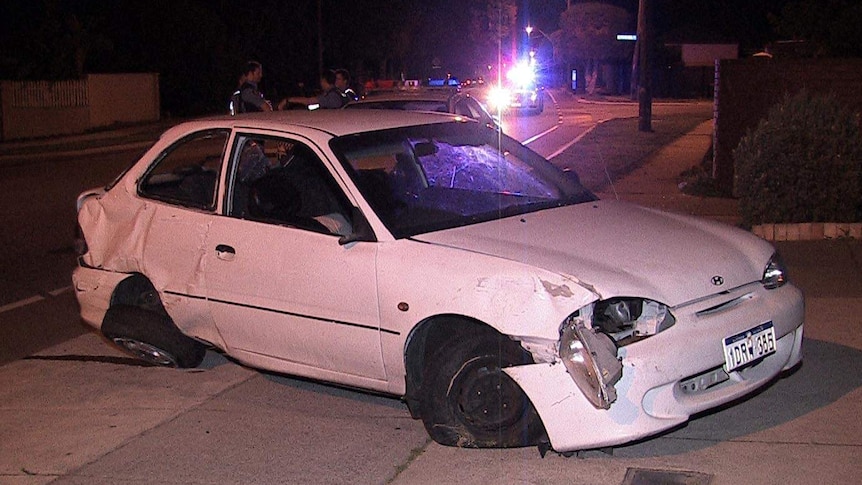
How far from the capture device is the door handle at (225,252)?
656 cm

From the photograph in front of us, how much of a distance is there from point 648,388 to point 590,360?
0.30 meters

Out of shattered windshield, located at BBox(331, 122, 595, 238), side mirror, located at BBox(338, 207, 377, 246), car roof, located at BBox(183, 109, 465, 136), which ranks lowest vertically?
side mirror, located at BBox(338, 207, 377, 246)

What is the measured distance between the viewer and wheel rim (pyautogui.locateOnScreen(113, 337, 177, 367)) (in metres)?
7.30

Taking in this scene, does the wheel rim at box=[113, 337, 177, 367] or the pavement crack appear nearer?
the pavement crack

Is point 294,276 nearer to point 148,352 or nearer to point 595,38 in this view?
point 148,352

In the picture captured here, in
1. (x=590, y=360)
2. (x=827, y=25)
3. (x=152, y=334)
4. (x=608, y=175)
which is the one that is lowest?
(x=608, y=175)

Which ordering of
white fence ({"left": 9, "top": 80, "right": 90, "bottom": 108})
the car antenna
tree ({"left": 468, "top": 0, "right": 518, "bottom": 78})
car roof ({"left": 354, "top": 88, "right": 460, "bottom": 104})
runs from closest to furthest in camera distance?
car roof ({"left": 354, "top": 88, "right": 460, "bottom": 104}), the car antenna, white fence ({"left": 9, "top": 80, "right": 90, "bottom": 108}), tree ({"left": 468, "top": 0, "right": 518, "bottom": 78})

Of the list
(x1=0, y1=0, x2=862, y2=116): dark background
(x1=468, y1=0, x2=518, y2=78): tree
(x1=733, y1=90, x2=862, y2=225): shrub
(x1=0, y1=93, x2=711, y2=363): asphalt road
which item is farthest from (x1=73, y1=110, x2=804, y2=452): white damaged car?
(x1=468, y1=0, x2=518, y2=78): tree

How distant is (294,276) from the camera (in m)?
6.22

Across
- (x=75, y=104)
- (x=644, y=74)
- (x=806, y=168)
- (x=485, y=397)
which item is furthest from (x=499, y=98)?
(x=485, y=397)

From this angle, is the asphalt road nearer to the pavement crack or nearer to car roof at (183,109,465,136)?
car roof at (183,109,465,136)

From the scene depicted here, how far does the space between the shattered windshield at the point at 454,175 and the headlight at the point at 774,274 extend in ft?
4.16

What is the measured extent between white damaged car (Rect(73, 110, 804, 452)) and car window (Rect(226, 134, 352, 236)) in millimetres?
14

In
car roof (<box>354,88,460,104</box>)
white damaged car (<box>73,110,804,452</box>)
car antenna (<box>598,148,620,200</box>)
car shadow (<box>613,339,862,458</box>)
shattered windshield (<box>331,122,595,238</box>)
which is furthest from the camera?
car antenna (<box>598,148,620,200</box>)
